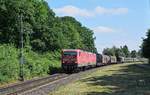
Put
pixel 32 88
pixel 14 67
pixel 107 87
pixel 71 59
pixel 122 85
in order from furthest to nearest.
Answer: pixel 71 59
pixel 14 67
pixel 32 88
pixel 122 85
pixel 107 87

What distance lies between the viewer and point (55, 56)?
8462 centimetres

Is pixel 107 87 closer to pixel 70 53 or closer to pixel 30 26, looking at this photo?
pixel 70 53

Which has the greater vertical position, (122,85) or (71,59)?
(71,59)

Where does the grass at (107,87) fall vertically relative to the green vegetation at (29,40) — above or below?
below

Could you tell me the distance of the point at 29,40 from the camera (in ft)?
278

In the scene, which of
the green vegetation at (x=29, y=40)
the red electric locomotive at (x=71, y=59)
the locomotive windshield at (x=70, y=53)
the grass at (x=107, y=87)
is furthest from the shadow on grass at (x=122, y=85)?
the locomotive windshield at (x=70, y=53)

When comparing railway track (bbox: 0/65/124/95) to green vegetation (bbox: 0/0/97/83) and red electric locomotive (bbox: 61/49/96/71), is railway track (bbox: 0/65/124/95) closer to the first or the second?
green vegetation (bbox: 0/0/97/83)

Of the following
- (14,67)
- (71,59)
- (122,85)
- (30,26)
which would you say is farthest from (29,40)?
(122,85)

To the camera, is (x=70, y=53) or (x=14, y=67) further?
(x=70, y=53)

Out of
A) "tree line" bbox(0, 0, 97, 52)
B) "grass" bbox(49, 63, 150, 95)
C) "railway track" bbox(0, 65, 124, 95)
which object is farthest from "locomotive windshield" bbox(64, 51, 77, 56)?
"grass" bbox(49, 63, 150, 95)

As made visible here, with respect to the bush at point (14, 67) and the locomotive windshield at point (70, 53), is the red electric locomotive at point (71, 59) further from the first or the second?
the bush at point (14, 67)

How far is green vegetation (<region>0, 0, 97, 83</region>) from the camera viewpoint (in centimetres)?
5084

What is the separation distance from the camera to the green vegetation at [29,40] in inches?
2002

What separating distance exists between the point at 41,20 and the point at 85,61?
23.8 m
